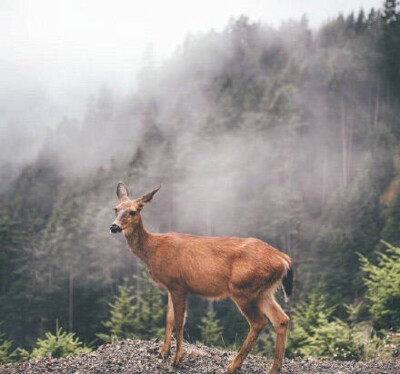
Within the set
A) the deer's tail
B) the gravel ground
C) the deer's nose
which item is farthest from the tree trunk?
the deer's tail

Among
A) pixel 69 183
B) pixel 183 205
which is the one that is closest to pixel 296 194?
pixel 183 205

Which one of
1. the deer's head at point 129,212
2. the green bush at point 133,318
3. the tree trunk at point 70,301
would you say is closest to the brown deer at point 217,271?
the deer's head at point 129,212

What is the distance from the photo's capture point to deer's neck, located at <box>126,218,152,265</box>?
819 cm

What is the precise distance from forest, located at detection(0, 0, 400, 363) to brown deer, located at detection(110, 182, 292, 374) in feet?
19.3

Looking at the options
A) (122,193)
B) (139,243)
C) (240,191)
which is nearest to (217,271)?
(139,243)

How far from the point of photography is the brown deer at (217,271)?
7.45 meters

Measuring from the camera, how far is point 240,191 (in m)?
67.0

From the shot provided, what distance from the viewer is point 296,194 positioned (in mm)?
64500

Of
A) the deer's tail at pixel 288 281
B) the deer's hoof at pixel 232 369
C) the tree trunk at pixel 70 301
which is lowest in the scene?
the tree trunk at pixel 70 301

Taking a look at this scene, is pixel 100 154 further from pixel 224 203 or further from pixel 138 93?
pixel 224 203

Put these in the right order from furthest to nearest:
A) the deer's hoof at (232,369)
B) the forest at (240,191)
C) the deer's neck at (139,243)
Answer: the forest at (240,191) → the deer's neck at (139,243) → the deer's hoof at (232,369)

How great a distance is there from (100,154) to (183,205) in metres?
54.8

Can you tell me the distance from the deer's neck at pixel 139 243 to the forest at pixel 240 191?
6.73 m

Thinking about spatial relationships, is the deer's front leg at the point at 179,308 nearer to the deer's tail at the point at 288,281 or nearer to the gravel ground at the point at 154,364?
the gravel ground at the point at 154,364
